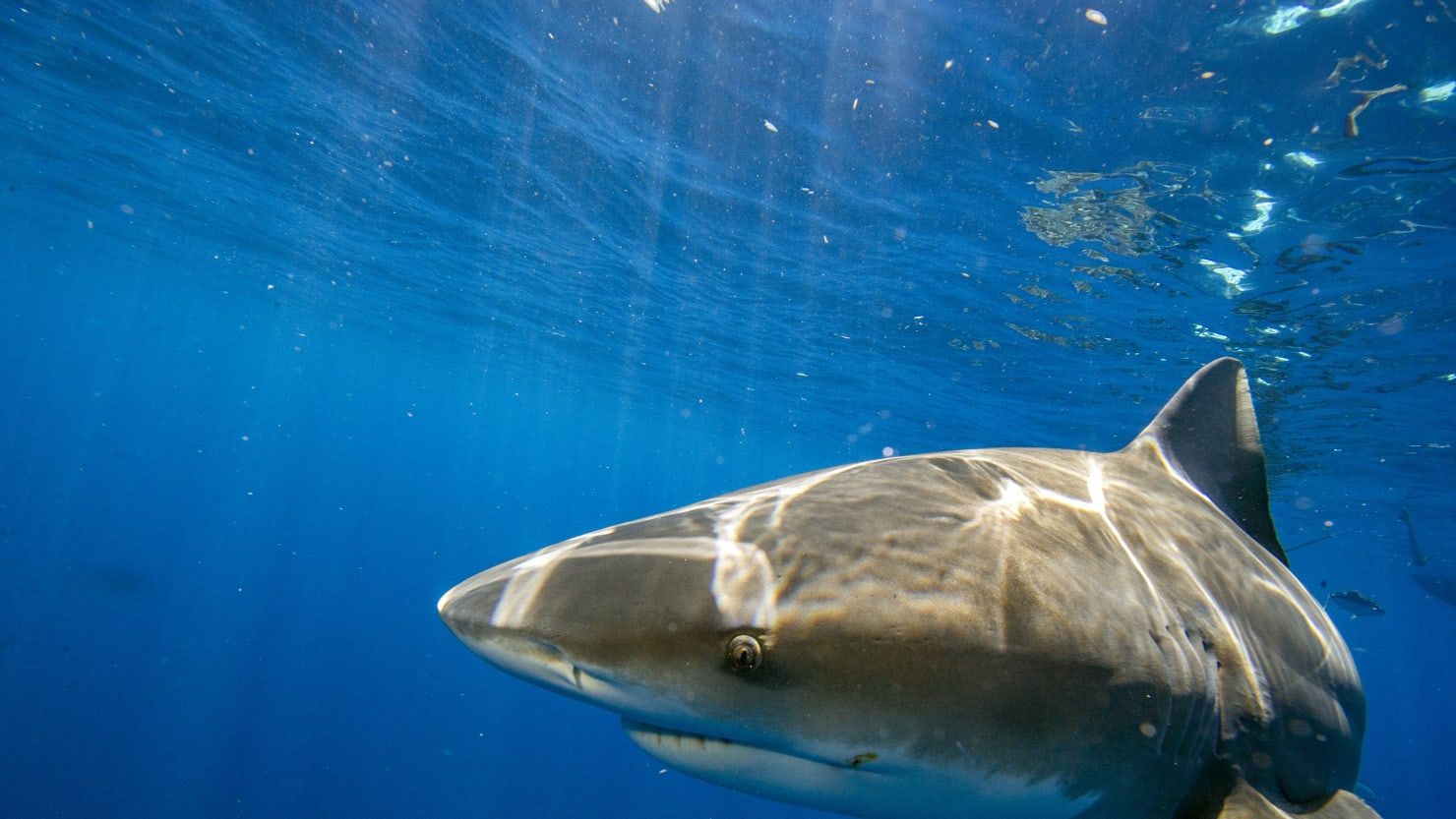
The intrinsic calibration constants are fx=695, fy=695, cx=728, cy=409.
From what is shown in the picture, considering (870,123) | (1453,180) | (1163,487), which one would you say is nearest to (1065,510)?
(1163,487)

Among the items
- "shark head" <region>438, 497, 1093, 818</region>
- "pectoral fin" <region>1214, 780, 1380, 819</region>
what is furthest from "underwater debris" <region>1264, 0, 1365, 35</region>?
"shark head" <region>438, 497, 1093, 818</region>

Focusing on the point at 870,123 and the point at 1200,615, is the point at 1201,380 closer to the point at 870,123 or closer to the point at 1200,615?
the point at 1200,615

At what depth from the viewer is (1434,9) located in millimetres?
6547

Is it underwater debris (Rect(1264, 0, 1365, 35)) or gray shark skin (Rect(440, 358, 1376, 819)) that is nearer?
gray shark skin (Rect(440, 358, 1376, 819))

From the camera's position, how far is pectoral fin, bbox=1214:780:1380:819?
6.98 ft

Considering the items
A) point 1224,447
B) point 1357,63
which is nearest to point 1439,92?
point 1357,63

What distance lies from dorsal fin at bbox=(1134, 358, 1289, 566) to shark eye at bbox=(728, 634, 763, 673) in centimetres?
314

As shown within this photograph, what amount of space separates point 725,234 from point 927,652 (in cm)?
1413

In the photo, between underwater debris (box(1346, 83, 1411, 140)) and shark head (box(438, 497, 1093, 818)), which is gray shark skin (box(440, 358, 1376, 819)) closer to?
shark head (box(438, 497, 1093, 818))

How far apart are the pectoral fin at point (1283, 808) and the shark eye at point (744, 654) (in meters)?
1.67

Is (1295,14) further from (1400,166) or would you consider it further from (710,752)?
(710,752)

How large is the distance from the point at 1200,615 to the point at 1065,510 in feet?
1.81

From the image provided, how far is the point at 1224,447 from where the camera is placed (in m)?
3.79

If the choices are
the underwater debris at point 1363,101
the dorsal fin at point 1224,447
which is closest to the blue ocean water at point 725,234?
the underwater debris at point 1363,101
